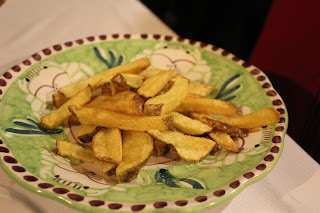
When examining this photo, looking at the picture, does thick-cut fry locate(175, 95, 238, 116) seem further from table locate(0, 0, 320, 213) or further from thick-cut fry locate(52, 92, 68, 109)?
thick-cut fry locate(52, 92, 68, 109)

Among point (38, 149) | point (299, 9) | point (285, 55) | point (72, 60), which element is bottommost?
point (38, 149)

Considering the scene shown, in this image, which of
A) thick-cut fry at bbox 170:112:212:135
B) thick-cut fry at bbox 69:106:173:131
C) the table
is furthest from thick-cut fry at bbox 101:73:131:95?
the table

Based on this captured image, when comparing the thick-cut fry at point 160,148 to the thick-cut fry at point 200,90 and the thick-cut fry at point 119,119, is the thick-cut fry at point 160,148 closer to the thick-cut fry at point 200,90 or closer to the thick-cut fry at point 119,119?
the thick-cut fry at point 119,119

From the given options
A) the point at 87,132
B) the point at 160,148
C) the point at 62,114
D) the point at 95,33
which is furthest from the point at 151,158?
the point at 95,33

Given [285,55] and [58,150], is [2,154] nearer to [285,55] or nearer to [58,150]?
[58,150]

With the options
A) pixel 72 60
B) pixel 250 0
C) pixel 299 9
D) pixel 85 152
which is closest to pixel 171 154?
pixel 85 152

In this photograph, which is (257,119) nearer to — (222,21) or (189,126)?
(189,126)

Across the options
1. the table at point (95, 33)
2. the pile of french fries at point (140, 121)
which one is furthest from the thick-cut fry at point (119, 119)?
the table at point (95, 33)

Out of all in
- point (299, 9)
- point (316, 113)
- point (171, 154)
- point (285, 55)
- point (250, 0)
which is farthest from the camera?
point (250, 0)
